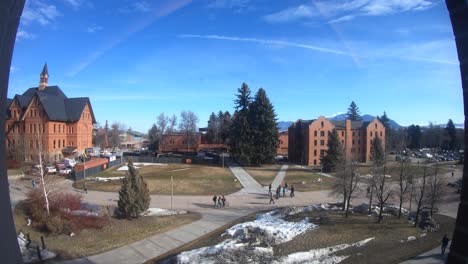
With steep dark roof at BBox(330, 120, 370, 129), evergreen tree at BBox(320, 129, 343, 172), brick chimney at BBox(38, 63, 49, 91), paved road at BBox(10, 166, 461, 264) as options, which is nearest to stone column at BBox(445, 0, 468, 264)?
paved road at BBox(10, 166, 461, 264)

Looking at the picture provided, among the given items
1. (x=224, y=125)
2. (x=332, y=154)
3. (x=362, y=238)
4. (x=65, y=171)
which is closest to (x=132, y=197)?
(x=362, y=238)

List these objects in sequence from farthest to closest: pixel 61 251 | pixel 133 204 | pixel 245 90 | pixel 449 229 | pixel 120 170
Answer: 1. pixel 245 90
2. pixel 120 170
3. pixel 133 204
4. pixel 449 229
5. pixel 61 251

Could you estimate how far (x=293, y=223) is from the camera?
→ 18531mm

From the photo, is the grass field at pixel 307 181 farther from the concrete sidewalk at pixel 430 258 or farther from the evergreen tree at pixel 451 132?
the evergreen tree at pixel 451 132

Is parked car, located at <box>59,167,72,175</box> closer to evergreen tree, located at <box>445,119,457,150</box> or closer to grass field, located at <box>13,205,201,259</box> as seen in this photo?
grass field, located at <box>13,205,201,259</box>

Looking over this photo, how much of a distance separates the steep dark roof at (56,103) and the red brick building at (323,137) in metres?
36.4

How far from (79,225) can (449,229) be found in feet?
63.4

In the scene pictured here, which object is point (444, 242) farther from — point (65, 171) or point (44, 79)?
point (44, 79)

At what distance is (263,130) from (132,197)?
33612 millimetres

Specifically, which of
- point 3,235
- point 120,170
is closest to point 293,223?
point 3,235

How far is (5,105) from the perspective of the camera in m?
2.41

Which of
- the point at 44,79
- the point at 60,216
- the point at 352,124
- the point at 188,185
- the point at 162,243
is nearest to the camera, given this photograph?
the point at 162,243

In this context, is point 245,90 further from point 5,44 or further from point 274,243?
point 5,44

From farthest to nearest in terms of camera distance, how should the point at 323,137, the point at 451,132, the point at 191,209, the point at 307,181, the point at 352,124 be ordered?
the point at 451,132, the point at 352,124, the point at 323,137, the point at 307,181, the point at 191,209
